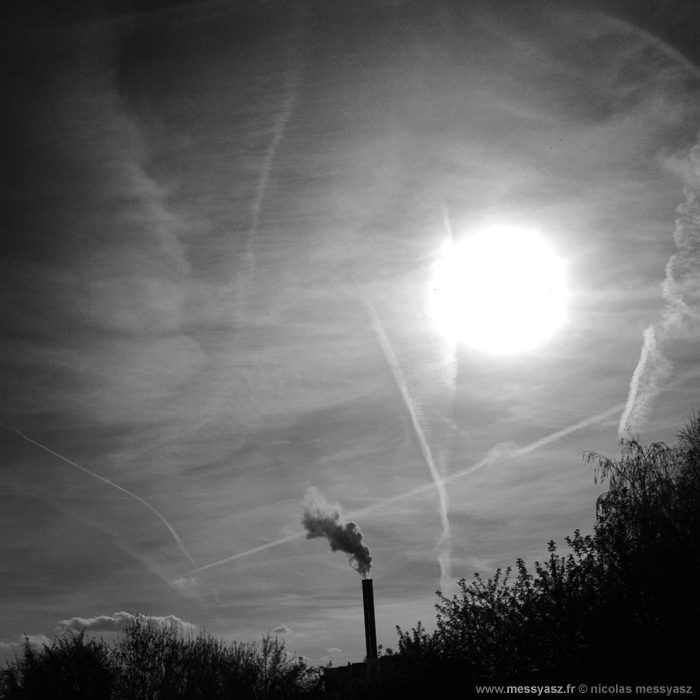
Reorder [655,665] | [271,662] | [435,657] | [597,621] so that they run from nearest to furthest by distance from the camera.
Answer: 1. [655,665]
2. [597,621]
3. [435,657]
4. [271,662]

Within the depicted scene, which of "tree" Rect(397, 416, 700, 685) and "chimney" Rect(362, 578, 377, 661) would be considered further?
"chimney" Rect(362, 578, 377, 661)

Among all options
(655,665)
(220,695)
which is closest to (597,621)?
(655,665)

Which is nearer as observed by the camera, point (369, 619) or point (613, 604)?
point (613, 604)

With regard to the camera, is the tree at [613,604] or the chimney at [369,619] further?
the chimney at [369,619]

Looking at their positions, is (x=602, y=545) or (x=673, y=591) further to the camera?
(x=602, y=545)

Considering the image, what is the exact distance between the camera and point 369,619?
51688mm

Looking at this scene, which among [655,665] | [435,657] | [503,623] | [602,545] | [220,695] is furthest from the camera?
[220,695]

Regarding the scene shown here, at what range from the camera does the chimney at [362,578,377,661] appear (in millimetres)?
50344

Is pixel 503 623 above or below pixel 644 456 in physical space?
below

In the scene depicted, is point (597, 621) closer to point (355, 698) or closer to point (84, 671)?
point (355, 698)

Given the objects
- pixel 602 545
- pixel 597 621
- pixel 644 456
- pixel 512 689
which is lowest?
pixel 512 689

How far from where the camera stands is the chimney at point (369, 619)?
50344 mm

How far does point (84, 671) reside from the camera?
31.8 meters

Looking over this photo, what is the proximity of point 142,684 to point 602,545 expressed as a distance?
2413 cm
